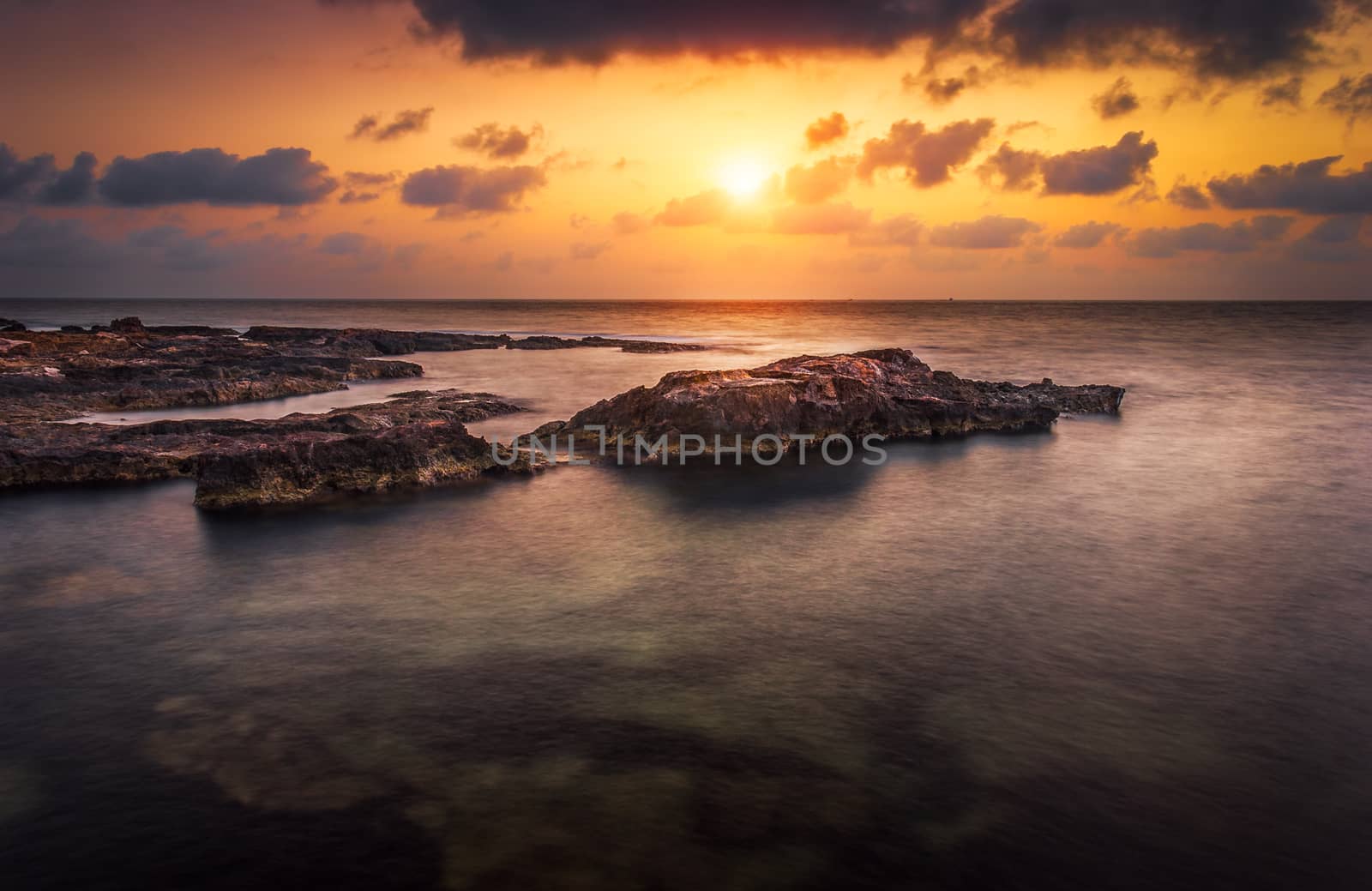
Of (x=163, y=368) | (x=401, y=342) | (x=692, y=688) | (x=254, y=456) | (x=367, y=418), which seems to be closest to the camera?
(x=692, y=688)

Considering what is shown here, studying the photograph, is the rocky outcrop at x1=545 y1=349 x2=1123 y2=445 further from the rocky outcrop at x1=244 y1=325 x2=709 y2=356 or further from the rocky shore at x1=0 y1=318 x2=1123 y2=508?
the rocky outcrop at x1=244 y1=325 x2=709 y2=356

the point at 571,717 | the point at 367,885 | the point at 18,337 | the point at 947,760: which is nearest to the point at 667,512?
the point at 571,717

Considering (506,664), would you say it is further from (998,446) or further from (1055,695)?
(998,446)

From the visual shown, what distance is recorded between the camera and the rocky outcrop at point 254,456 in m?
20.2

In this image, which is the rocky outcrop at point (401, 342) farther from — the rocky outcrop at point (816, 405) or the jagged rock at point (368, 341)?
the rocky outcrop at point (816, 405)

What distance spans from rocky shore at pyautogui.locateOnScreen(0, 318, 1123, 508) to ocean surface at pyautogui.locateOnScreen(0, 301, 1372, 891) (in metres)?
1.26

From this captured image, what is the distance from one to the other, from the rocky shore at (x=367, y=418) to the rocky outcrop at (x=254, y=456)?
0.04 meters

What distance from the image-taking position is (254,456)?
20344mm

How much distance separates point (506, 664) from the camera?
12.3 metres

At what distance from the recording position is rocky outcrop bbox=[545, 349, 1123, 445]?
88.0 feet

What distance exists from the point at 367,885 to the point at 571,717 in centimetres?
348

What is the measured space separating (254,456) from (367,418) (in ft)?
21.5

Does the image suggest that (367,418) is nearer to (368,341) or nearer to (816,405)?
(816,405)

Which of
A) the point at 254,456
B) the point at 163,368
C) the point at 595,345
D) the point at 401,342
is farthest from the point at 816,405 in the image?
the point at 595,345
